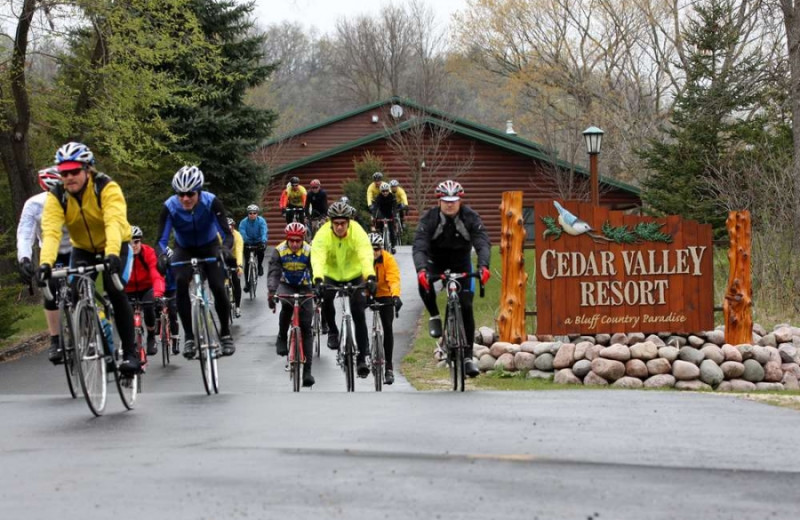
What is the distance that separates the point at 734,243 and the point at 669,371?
2.74m

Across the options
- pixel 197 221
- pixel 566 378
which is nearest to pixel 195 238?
pixel 197 221

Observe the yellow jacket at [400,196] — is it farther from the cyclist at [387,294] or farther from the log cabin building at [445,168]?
the cyclist at [387,294]

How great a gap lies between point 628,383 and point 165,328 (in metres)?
7.09

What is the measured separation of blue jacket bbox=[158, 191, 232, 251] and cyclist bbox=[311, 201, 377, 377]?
2.03 meters

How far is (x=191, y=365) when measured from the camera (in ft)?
69.7

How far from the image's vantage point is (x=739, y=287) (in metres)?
20.4

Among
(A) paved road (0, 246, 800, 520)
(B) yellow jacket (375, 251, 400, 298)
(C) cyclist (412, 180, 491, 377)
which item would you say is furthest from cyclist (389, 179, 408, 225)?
(A) paved road (0, 246, 800, 520)

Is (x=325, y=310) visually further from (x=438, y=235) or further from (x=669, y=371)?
(x=669, y=371)

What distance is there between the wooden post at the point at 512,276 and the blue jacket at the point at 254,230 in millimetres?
10185

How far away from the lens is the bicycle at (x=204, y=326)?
12312mm

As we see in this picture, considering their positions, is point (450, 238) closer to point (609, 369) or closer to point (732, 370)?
point (609, 369)

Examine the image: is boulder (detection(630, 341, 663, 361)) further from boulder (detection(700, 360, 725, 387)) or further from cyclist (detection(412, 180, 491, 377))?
cyclist (detection(412, 180, 491, 377))

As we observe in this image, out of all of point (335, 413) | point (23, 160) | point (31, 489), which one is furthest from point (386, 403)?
point (23, 160)

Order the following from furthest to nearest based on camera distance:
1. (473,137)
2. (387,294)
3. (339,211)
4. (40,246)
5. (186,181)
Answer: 1. (473,137)
2. (387,294)
3. (339,211)
4. (186,181)
5. (40,246)
